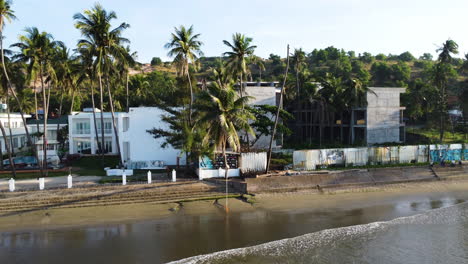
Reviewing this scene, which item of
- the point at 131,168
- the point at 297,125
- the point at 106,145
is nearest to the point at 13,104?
the point at 106,145

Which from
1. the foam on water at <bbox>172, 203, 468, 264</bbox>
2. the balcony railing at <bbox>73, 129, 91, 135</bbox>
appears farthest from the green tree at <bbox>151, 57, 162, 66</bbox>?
the foam on water at <bbox>172, 203, 468, 264</bbox>

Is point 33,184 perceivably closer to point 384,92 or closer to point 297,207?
point 297,207

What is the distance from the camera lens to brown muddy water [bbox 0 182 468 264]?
15586 millimetres

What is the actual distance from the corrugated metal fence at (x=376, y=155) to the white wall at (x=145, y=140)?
11852 mm

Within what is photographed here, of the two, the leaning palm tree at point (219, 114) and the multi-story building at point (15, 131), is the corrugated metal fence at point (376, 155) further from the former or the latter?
the multi-story building at point (15, 131)

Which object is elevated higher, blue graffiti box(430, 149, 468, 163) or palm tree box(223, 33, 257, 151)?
palm tree box(223, 33, 257, 151)

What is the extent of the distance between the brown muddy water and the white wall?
10.5 m

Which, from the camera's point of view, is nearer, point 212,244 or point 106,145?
point 212,244

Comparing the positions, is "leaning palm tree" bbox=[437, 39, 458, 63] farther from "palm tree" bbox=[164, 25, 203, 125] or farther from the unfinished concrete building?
"palm tree" bbox=[164, 25, 203, 125]

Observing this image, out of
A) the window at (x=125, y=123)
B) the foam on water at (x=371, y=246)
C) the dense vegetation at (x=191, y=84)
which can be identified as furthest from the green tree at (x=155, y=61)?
the foam on water at (x=371, y=246)

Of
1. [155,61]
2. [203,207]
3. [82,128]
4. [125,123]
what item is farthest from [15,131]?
[155,61]

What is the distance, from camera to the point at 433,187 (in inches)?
1148

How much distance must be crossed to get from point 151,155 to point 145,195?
9.39 metres

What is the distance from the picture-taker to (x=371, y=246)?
16953 mm
